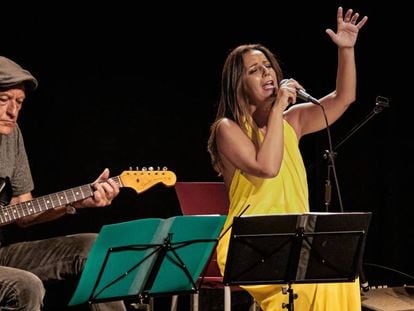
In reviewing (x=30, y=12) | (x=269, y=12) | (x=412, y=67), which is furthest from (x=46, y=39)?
(x=412, y=67)

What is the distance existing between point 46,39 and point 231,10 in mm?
1296

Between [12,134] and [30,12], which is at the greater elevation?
[30,12]

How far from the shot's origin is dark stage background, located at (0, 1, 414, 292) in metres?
4.18

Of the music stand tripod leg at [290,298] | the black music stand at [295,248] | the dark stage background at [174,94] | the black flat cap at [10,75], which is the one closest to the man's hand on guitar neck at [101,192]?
the black flat cap at [10,75]

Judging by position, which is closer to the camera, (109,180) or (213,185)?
(109,180)

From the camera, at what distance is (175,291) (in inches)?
102

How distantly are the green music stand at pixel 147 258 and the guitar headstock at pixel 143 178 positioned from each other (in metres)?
0.62

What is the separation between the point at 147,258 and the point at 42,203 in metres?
0.82

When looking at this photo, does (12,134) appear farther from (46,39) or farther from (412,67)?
(412,67)

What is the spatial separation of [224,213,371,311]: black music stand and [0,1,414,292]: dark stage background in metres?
1.81

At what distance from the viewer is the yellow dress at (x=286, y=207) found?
295 cm

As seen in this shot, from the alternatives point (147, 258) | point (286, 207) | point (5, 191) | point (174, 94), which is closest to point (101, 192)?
point (5, 191)

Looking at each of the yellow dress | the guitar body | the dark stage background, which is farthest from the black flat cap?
the yellow dress

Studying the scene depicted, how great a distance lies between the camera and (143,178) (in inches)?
124
